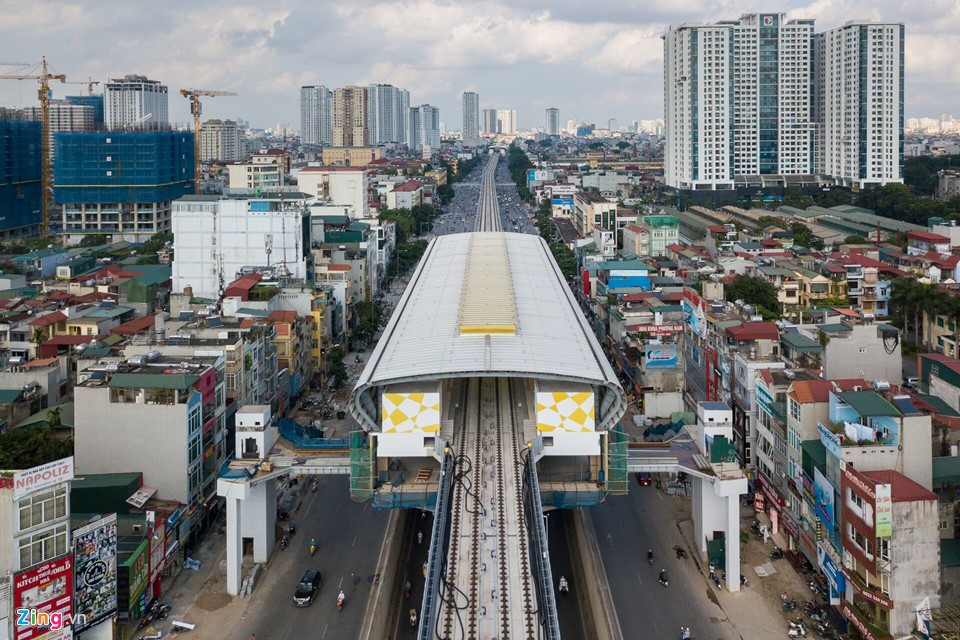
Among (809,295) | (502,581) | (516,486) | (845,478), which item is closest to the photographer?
(502,581)

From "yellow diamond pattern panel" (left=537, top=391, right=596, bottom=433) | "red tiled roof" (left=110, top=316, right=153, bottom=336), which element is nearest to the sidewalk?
"yellow diamond pattern panel" (left=537, top=391, right=596, bottom=433)

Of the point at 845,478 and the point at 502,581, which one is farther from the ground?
the point at 845,478

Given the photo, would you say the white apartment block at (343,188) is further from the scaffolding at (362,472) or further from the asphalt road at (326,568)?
the scaffolding at (362,472)

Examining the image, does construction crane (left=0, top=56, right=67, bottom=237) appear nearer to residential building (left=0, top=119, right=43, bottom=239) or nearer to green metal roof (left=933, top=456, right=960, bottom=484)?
residential building (left=0, top=119, right=43, bottom=239)

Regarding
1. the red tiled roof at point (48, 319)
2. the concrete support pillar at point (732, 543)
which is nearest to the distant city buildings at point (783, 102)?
the red tiled roof at point (48, 319)

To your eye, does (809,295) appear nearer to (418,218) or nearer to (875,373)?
(875,373)

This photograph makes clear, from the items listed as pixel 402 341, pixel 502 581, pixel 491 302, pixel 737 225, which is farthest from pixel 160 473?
pixel 737 225

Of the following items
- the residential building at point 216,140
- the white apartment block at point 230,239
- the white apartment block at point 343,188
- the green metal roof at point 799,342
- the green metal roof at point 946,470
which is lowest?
the green metal roof at point 946,470
